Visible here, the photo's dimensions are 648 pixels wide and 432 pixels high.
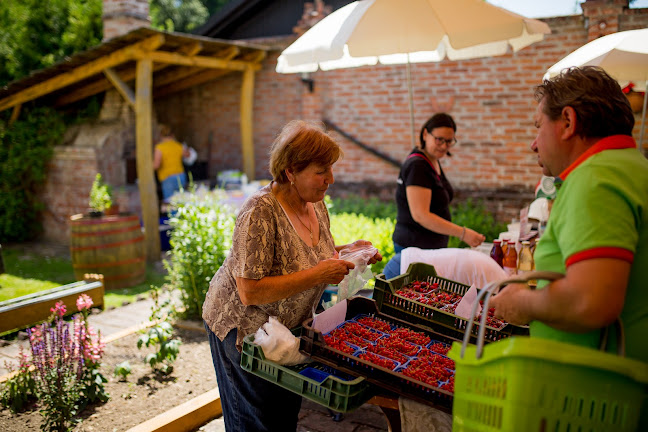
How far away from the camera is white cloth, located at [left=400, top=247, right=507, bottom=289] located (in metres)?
3.09

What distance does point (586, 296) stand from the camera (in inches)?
49.1

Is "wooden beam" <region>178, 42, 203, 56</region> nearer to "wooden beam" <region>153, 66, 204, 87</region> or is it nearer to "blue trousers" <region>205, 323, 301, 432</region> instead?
"wooden beam" <region>153, 66, 204, 87</region>

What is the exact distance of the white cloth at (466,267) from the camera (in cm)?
309

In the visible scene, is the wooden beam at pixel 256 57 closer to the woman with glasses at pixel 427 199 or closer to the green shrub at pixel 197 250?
the green shrub at pixel 197 250

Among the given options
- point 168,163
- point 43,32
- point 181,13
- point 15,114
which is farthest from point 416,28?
point 181,13

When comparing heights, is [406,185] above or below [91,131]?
below

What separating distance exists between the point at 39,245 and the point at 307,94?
19.1 feet

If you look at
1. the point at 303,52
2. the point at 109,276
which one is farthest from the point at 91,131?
the point at 303,52

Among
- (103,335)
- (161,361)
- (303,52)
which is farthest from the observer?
(103,335)

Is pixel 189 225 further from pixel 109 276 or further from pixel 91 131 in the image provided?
pixel 91 131

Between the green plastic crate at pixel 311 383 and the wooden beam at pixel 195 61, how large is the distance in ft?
22.4

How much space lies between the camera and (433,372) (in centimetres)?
184

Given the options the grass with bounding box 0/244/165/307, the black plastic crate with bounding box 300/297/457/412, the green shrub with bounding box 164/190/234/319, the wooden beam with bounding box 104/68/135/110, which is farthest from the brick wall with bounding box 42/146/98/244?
the black plastic crate with bounding box 300/297/457/412

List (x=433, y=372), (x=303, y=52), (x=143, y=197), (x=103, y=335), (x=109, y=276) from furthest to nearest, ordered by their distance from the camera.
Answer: (x=143, y=197), (x=109, y=276), (x=103, y=335), (x=303, y=52), (x=433, y=372)
